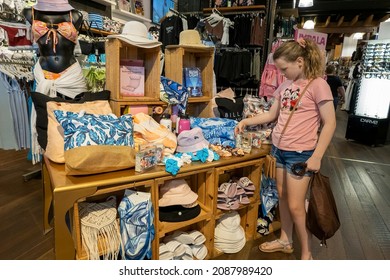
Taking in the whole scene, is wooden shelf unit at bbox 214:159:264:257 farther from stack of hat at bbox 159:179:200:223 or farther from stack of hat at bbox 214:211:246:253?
stack of hat at bbox 159:179:200:223

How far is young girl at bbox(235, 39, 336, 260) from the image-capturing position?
1462mm

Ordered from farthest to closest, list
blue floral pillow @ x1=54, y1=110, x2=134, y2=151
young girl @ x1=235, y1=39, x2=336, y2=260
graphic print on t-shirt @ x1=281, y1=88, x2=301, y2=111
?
graphic print on t-shirt @ x1=281, y1=88, x2=301, y2=111
young girl @ x1=235, y1=39, x2=336, y2=260
blue floral pillow @ x1=54, y1=110, x2=134, y2=151

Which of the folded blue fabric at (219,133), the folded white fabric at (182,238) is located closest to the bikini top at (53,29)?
the folded blue fabric at (219,133)

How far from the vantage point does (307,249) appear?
1.72m

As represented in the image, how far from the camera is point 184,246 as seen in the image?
173 cm

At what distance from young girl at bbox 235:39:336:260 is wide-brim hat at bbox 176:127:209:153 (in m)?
0.49

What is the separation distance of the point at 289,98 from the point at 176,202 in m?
0.92

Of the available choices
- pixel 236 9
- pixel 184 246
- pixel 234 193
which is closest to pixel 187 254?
pixel 184 246

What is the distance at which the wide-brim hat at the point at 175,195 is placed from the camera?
1622 millimetres

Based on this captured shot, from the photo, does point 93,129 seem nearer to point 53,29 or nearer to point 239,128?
point 239,128

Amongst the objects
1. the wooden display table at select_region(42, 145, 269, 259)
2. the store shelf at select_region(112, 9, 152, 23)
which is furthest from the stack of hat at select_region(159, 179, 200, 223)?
the store shelf at select_region(112, 9, 152, 23)

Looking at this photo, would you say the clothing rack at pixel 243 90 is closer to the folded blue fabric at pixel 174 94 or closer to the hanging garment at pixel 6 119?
the folded blue fabric at pixel 174 94

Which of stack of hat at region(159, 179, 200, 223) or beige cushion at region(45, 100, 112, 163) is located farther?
stack of hat at region(159, 179, 200, 223)

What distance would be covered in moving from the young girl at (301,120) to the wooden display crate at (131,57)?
0.83 metres
